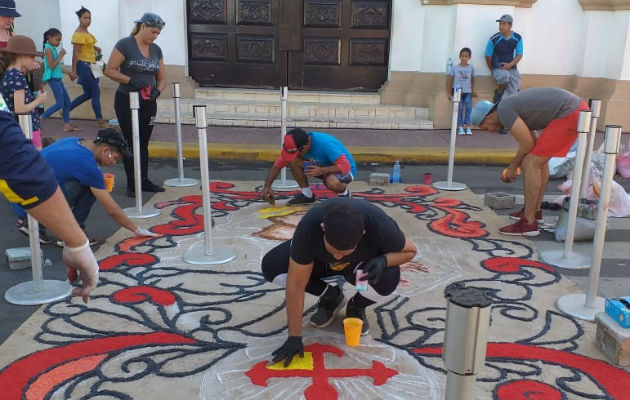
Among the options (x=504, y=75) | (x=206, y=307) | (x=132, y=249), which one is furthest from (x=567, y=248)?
(x=504, y=75)

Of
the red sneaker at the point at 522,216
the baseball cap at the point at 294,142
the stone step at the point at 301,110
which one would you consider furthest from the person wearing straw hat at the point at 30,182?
the stone step at the point at 301,110

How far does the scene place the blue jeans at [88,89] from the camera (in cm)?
997

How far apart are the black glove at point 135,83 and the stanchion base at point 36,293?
2.68 metres

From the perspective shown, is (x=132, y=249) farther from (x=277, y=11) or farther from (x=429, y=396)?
(x=277, y=11)

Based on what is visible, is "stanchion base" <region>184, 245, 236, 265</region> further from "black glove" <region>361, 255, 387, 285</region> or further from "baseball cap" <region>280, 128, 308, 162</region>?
"black glove" <region>361, 255, 387, 285</region>

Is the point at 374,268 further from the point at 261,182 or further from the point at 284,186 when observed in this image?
the point at 261,182

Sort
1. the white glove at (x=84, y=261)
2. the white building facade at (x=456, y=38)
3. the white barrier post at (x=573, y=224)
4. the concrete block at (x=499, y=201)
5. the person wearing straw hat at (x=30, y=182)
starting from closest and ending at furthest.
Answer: the person wearing straw hat at (x=30, y=182), the white glove at (x=84, y=261), the white barrier post at (x=573, y=224), the concrete block at (x=499, y=201), the white building facade at (x=456, y=38)

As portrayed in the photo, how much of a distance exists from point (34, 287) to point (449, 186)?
4.80 metres

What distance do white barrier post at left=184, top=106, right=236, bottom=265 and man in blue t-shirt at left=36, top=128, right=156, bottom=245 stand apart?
593 millimetres

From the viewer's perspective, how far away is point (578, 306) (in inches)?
160

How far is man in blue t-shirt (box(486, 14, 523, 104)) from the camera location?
407 inches

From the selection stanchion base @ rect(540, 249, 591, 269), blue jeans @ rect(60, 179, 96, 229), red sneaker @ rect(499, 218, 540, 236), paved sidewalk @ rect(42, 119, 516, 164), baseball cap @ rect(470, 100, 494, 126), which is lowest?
stanchion base @ rect(540, 249, 591, 269)

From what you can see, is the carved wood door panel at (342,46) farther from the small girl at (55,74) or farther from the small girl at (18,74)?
the small girl at (18,74)

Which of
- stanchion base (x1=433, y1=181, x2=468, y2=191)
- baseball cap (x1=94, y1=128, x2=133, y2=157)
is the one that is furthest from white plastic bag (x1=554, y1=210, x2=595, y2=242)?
baseball cap (x1=94, y1=128, x2=133, y2=157)
